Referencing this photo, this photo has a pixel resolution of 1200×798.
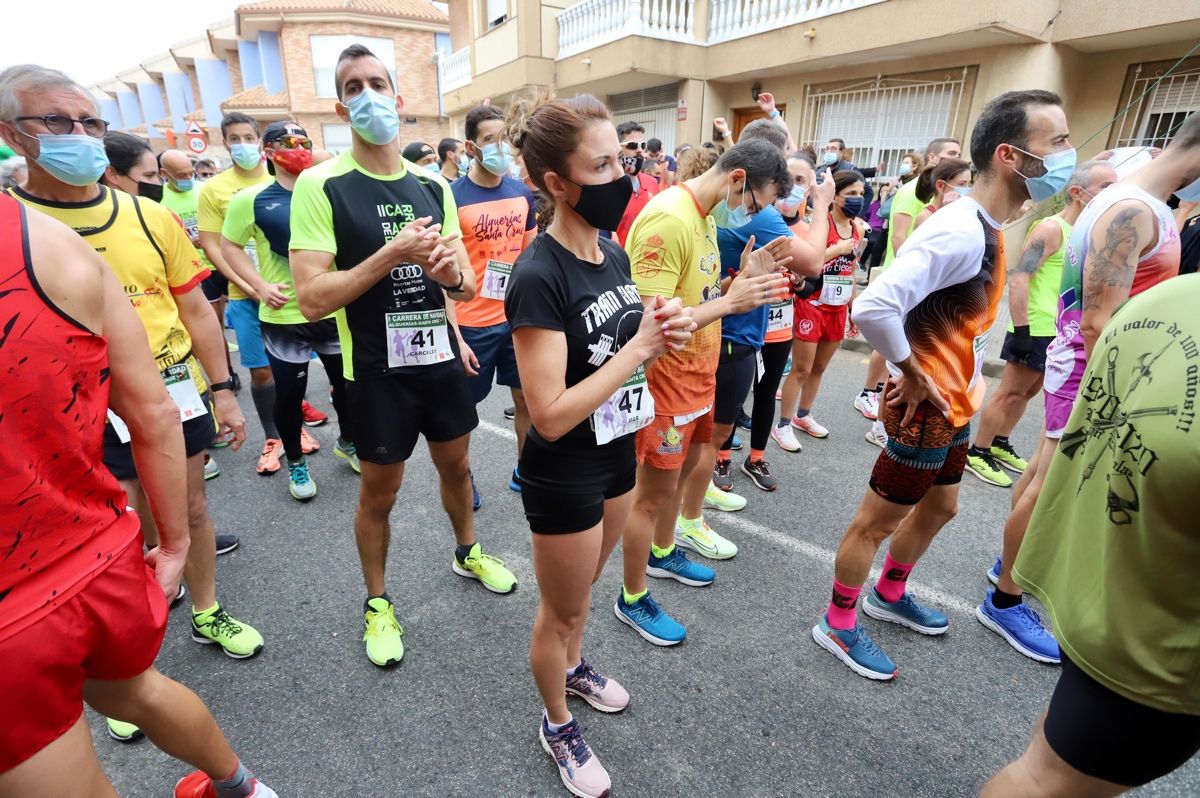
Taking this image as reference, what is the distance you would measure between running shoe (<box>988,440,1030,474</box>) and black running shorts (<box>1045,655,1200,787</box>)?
3414 mm

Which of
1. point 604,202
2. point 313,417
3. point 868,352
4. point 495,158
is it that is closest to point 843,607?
point 604,202

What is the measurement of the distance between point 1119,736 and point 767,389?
9.61 ft

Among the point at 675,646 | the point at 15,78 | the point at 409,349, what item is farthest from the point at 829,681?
the point at 15,78

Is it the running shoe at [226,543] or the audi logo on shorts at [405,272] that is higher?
the audi logo on shorts at [405,272]

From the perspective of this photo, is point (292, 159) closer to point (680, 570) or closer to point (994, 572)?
point (680, 570)

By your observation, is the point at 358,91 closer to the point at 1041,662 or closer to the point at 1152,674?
the point at 1152,674

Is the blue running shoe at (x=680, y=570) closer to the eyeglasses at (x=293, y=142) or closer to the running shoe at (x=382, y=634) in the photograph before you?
the running shoe at (x=382, y=634)

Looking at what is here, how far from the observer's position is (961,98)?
933cm

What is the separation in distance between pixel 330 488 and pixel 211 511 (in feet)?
2.24

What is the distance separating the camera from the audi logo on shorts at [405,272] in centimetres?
241

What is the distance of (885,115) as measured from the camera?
34.0 ft

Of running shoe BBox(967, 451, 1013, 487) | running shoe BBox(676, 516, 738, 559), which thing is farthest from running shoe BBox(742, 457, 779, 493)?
running shoe BBox(967, 451, 1013, 487)

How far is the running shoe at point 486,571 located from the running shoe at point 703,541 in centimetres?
95

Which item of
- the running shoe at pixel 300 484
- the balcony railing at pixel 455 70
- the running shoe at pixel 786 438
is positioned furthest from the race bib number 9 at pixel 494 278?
the balcony railing at pixel 455 70
